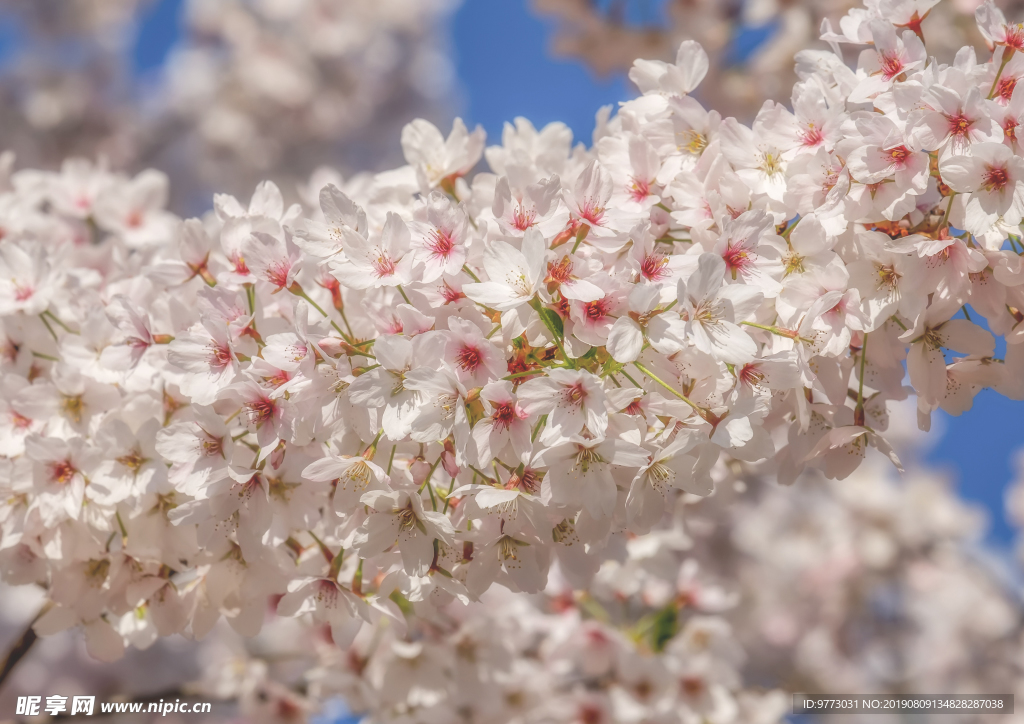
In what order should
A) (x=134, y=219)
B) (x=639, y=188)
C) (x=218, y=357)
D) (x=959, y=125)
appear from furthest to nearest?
(x=134, y=219) → (x=639, y=188) → (x=218, y=357) → (x=959, y=125)

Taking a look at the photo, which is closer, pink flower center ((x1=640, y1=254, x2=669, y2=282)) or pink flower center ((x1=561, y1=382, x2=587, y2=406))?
pink flower center ((x1=561, y1=382, x2=587, y2=406))

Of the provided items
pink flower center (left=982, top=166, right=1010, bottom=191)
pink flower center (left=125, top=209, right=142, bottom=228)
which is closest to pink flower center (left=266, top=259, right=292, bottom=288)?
pink flower center (left=125, top=209, right=142, bottom=228)

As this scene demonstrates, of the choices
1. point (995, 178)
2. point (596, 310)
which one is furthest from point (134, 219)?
point (995, 178)

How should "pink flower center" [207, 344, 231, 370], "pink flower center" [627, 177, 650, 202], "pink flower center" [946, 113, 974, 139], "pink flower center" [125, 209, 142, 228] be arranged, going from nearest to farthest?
"pink flower center" [946, 113, 974, 139] < "pink flower center" [207, 344, 231, 370] < "pink flower center" [627, 177, 650, 202] < "pink flower center" [125, 209, 142, 228]

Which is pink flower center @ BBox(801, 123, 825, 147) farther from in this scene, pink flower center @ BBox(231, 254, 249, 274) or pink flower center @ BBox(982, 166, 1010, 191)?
pink flower center @ BBox(231, 254, 249, 274)

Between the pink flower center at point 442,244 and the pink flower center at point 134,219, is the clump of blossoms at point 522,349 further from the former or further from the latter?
the pink flower center at point 134,219

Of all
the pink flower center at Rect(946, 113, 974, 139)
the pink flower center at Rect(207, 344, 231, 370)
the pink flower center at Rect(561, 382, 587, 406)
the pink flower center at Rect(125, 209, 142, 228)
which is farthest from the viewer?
the pink flower center at Rect(125, 209, 142, 228)

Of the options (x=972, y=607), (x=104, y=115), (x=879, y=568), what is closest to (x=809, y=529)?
(x=879, y=568)

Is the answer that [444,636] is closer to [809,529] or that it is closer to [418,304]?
[418,304]

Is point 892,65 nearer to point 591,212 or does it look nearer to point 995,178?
point 995,178

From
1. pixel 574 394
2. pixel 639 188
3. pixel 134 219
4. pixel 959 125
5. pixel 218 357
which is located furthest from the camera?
pixel 134 219
